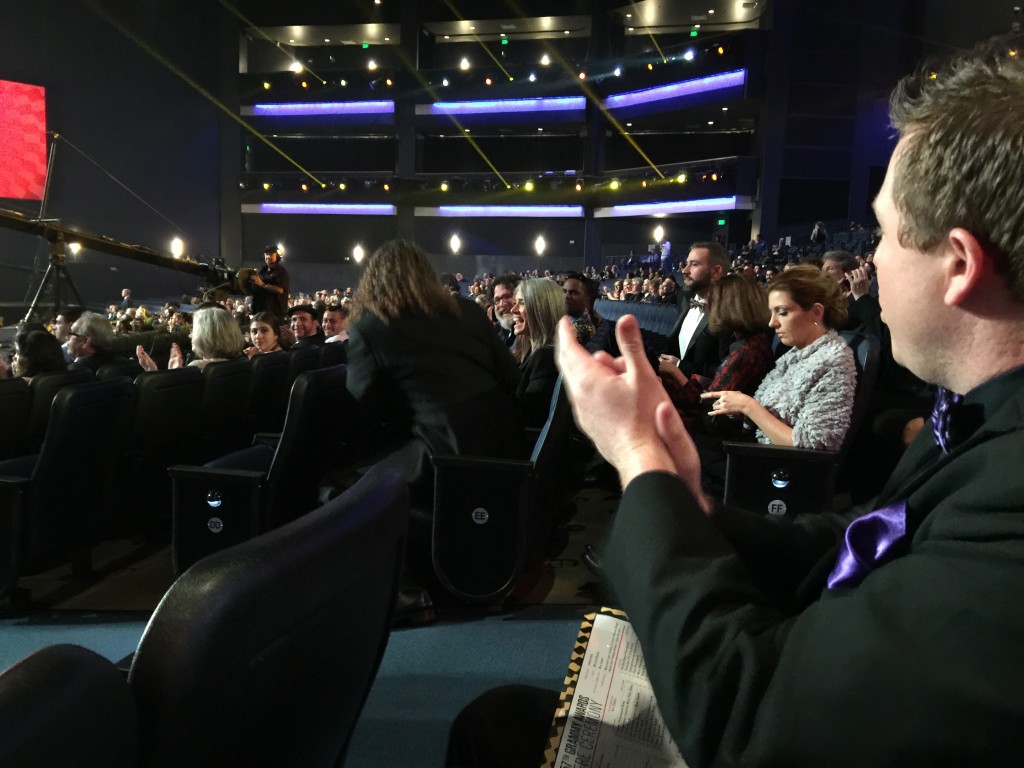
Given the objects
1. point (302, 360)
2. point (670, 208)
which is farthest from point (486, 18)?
point (302, 360)

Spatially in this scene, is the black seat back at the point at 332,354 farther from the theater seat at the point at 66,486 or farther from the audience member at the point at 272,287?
the audience member at the point at 272,287

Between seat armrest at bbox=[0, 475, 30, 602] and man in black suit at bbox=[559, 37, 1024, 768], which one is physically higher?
man in black suit at bbox=[559, 37, 1024, 768]

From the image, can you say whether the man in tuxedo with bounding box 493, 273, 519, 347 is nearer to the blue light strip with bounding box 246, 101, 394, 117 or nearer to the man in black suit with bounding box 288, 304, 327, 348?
the man in black suit with bounding box 288, 304, 327, 348

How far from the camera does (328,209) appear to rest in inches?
803

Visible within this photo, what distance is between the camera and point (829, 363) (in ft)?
8.27

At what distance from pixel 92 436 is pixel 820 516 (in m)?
2.70

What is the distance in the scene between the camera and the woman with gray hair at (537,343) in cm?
305

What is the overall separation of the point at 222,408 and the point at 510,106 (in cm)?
1749

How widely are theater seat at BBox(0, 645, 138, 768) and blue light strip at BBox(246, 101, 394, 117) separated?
68.7ft

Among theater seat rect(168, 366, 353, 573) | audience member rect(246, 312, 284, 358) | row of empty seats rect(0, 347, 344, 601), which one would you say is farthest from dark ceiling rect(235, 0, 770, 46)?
theater seat rect(168, 366, 353, 573)

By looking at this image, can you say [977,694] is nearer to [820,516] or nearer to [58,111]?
[820,516]

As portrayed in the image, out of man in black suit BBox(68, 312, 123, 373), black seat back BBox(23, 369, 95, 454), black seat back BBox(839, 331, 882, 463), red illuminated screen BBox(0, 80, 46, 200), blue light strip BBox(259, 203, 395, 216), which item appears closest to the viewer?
black seat back BBox(839, 331, 882, 463)

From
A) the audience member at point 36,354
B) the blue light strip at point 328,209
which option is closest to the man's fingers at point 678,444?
the audience member at point 36,354

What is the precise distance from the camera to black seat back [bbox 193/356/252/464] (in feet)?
11.5
